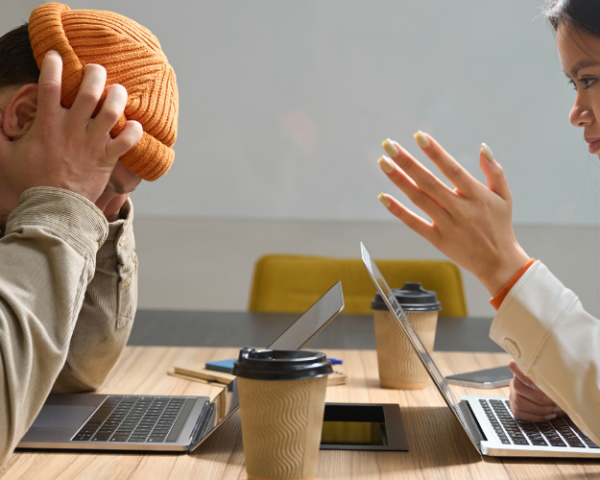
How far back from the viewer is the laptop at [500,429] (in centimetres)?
65

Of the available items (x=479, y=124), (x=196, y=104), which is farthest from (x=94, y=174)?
(x=479, y=124)

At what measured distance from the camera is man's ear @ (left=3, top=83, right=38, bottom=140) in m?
0.73

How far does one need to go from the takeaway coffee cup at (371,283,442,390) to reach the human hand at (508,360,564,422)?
194 mm

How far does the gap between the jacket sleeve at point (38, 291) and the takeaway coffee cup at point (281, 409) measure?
0.61 ft

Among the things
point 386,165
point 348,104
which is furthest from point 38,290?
point 348,104

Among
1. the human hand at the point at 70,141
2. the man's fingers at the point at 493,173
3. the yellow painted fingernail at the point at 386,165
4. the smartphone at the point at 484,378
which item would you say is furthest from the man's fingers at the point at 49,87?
the smartphone at the point at 484,378

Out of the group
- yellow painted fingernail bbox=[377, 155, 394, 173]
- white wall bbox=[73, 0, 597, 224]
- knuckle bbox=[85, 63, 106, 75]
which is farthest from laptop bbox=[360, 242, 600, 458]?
Result: white wall bbox=[73, 0, 597, 224]

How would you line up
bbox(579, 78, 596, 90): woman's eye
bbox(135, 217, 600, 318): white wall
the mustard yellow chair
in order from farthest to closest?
bbox(135, 217, 600, 318): white wall
the mustard yellow chair
bbox(579, 78, 596, 90): woman's eye

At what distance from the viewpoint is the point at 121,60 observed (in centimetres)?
74

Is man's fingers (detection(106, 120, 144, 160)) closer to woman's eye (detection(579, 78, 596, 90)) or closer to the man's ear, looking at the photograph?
the man's ear

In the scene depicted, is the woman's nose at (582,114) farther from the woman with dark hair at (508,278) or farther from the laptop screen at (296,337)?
the laptop screen at (296,337)

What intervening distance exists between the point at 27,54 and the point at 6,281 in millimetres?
328

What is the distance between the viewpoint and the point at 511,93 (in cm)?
336

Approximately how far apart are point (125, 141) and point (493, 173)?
0.42 m
